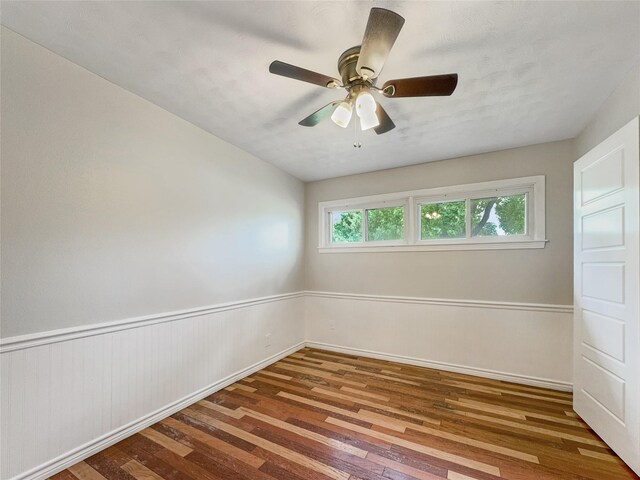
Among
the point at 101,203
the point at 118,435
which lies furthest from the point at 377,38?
the point at 118,435

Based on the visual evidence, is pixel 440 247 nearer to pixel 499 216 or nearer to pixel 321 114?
pixel 499 216

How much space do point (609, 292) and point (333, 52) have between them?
99.2 inches

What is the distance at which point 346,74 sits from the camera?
5.09 feet

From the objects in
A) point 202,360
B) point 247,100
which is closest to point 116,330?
point 202,360

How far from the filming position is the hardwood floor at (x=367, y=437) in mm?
1674

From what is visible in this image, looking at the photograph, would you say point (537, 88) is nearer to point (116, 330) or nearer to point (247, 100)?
point (247, 100)

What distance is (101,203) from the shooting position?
6.15ft

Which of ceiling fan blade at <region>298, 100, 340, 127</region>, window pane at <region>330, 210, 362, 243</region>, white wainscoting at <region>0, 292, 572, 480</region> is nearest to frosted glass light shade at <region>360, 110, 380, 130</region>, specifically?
ceiling fan blade at <region>298, 100, 340, 127</region>

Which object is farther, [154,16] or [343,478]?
[343,478]

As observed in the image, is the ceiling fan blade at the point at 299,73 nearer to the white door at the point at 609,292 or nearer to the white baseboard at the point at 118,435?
the white door at the point at 609,292

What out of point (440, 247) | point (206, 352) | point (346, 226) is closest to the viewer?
point (206, 352)

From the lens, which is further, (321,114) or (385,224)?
(385,224)

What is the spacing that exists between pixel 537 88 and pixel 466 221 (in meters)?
1.55

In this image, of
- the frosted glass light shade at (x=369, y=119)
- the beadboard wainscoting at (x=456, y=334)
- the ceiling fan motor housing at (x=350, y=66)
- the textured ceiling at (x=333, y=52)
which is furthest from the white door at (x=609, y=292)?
the ceiling fan motor housing at (x=350, y=66)
